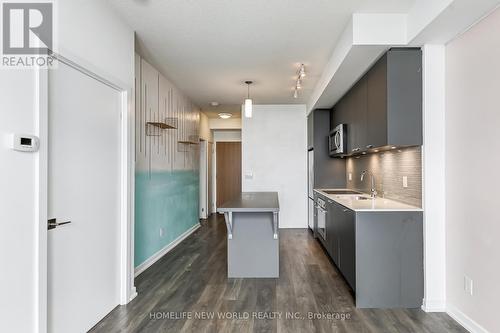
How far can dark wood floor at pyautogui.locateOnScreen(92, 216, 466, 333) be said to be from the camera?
2.36 m

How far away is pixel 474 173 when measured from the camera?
2252mm

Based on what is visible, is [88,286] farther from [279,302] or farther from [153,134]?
[153,134]

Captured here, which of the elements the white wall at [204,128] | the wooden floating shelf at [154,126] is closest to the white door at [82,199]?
the wooden floating shelf at [154,126]

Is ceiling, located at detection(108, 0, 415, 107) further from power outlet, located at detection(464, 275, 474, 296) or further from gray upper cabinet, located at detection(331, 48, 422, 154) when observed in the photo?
power outlet, located at detection(464, 275, 474, 296)

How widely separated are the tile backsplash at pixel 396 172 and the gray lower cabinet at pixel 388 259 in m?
0.31

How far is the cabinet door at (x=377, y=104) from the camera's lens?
2.77m

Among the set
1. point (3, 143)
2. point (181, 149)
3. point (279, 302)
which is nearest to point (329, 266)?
point (279, 302)

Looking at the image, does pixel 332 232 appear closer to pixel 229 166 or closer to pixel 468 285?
pixel 468 285

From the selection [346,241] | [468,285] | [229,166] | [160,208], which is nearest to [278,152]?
[229,166]

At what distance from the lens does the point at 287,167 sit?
6.20 m

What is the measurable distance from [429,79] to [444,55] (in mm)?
248

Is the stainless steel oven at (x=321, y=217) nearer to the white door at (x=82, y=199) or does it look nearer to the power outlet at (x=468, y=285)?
the power outlet at (x=468, y=285)

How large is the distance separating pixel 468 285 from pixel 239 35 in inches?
121

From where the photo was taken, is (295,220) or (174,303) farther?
(295,220)
